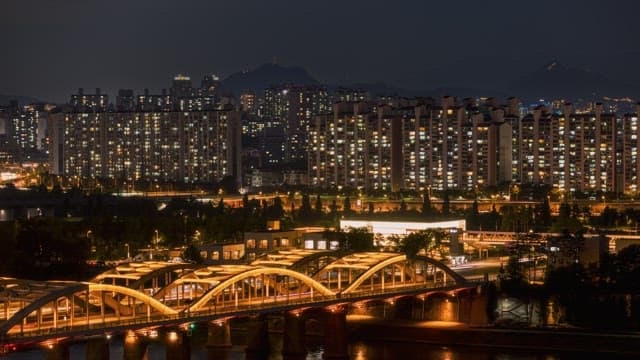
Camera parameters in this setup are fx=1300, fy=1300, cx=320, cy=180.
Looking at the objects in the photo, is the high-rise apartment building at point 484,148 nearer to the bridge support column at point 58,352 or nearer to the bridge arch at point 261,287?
the bridge arch at point 261,287

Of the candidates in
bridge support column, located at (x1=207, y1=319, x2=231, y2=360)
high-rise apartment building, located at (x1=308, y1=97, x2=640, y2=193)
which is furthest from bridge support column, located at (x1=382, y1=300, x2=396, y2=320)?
high-rise apartment building, located at (x1=308, y1=97, x2=640, y2=193)

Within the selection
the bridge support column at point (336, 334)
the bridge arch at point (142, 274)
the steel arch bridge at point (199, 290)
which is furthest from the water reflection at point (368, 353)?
the bridge arch at point (142, 274)

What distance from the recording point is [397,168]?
49.6 m

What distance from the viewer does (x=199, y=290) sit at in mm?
19750

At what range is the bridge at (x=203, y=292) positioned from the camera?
1568 cm

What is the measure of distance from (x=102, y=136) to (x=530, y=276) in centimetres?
4103

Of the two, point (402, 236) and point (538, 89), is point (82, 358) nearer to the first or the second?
point (402, 236)

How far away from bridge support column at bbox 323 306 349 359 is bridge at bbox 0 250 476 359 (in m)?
0.05

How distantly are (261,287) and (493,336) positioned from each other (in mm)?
4030

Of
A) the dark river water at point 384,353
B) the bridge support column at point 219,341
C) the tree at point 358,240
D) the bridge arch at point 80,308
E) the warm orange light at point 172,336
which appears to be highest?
the tree at point 358,240

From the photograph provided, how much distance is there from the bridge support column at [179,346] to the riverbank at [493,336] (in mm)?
4644

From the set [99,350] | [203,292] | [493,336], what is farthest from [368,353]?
[99,350]

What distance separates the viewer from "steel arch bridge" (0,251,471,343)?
1572cm

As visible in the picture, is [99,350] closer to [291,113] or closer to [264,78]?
[291,113]
